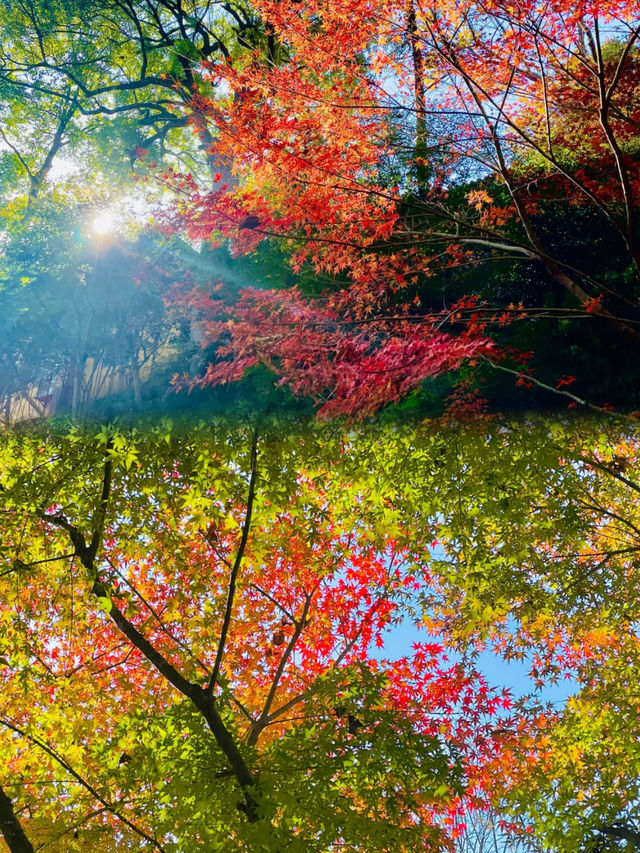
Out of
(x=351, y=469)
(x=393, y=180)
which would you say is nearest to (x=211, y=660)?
(x=351, y=469)

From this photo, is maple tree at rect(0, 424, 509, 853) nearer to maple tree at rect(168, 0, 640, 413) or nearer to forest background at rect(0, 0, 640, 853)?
forest background at rect(0, 0, 640, 853)

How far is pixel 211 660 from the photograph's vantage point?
4625mm

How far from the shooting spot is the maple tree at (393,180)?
3.98 metres

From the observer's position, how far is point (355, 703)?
3.22m

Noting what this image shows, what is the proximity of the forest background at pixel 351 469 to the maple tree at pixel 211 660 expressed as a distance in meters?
0.03

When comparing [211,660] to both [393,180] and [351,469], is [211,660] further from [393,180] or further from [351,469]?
[393,180]

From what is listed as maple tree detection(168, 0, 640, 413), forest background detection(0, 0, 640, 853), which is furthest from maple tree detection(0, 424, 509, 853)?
maple tree detection(168, 0, 640, 413)

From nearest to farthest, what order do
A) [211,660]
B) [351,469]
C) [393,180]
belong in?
[351,469]
[211,660]
[393,180]

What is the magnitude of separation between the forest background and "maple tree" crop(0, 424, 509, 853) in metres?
0.03

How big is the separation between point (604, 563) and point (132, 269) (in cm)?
597

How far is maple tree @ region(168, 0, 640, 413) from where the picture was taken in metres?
3.98

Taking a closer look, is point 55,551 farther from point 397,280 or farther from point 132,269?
point 132,269

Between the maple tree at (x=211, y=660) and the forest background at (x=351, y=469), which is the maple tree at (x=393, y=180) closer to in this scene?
the forest background at (x=351, y=469)

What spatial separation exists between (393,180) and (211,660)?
194 inches
